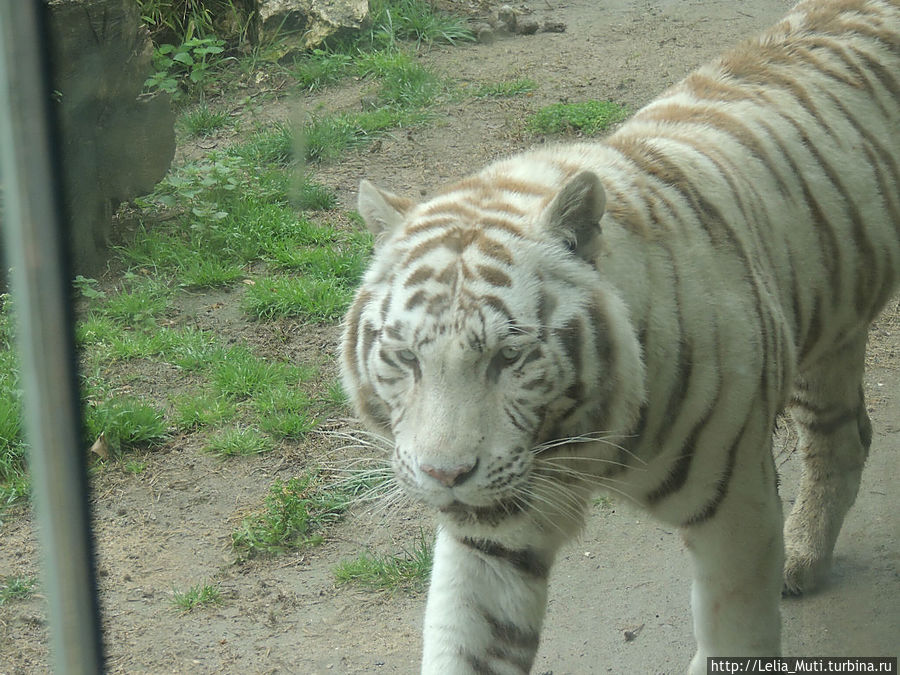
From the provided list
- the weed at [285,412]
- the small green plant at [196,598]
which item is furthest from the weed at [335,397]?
the small green plant at [196,598]

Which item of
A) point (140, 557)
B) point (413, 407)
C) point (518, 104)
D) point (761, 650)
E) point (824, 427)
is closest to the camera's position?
point (413, 407)

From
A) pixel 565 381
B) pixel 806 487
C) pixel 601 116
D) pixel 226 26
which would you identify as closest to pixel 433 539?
pixel 806 487

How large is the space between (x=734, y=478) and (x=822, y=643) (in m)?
0.96

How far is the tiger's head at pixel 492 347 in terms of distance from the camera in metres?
2.22

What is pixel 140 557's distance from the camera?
12.6 feet

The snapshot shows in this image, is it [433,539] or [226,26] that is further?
[226,26]

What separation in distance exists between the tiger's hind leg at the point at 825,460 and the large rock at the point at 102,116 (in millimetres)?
3705

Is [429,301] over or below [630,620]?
over

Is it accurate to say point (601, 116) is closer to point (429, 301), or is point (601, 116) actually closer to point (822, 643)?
point (822, 643)

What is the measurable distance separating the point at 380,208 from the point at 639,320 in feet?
2.19

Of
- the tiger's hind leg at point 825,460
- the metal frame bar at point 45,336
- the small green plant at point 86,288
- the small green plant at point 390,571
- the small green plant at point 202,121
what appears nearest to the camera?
the metal frame bar at point 45,336

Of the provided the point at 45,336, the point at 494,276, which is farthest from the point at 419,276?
the point at 45,336

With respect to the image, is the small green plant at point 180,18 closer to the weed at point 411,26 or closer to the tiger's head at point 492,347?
the weed at point 411,26

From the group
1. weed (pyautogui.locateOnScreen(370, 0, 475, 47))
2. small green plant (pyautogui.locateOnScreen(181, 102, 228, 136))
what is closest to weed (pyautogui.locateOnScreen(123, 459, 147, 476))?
small green plant (pyautogui.locateOnScreen(181, 102, 228, 136))
